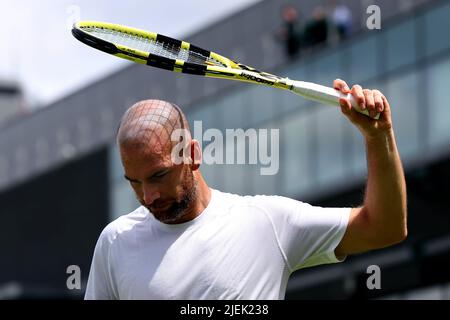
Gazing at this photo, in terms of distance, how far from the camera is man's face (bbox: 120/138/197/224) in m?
8.56

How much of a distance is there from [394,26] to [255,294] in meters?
33.5

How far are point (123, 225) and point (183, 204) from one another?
0.44 m

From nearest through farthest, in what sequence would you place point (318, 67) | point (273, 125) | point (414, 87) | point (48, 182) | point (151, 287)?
point (151, 287) < point (414, 87) < point (318, 67) < point (273, 125) < point (48, 182)

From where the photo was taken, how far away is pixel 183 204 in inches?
343

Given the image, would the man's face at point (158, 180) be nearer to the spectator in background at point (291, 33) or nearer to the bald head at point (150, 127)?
the bald head at point (150, 127)

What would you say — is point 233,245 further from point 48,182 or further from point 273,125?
point 48,182

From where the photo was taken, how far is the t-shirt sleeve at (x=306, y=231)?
880 centimetres

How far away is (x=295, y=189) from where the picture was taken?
45594 mm

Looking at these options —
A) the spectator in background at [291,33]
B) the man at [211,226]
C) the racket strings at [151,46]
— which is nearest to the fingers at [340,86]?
the man at [211,226]

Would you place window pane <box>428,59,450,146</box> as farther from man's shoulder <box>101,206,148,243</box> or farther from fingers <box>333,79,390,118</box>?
fingers <box>333,79,390,118</box>

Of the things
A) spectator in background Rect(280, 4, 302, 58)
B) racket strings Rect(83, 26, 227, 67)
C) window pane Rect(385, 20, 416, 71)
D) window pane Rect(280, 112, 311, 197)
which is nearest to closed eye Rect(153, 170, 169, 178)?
racket strings Rect(83, 26, 227, 67)

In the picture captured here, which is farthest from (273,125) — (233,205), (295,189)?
(233,205)

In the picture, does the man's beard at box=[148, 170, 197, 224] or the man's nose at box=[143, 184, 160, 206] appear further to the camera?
the man's beard at box=[148, 170, 197, 224]

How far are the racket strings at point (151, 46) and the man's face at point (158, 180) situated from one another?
138 cm
